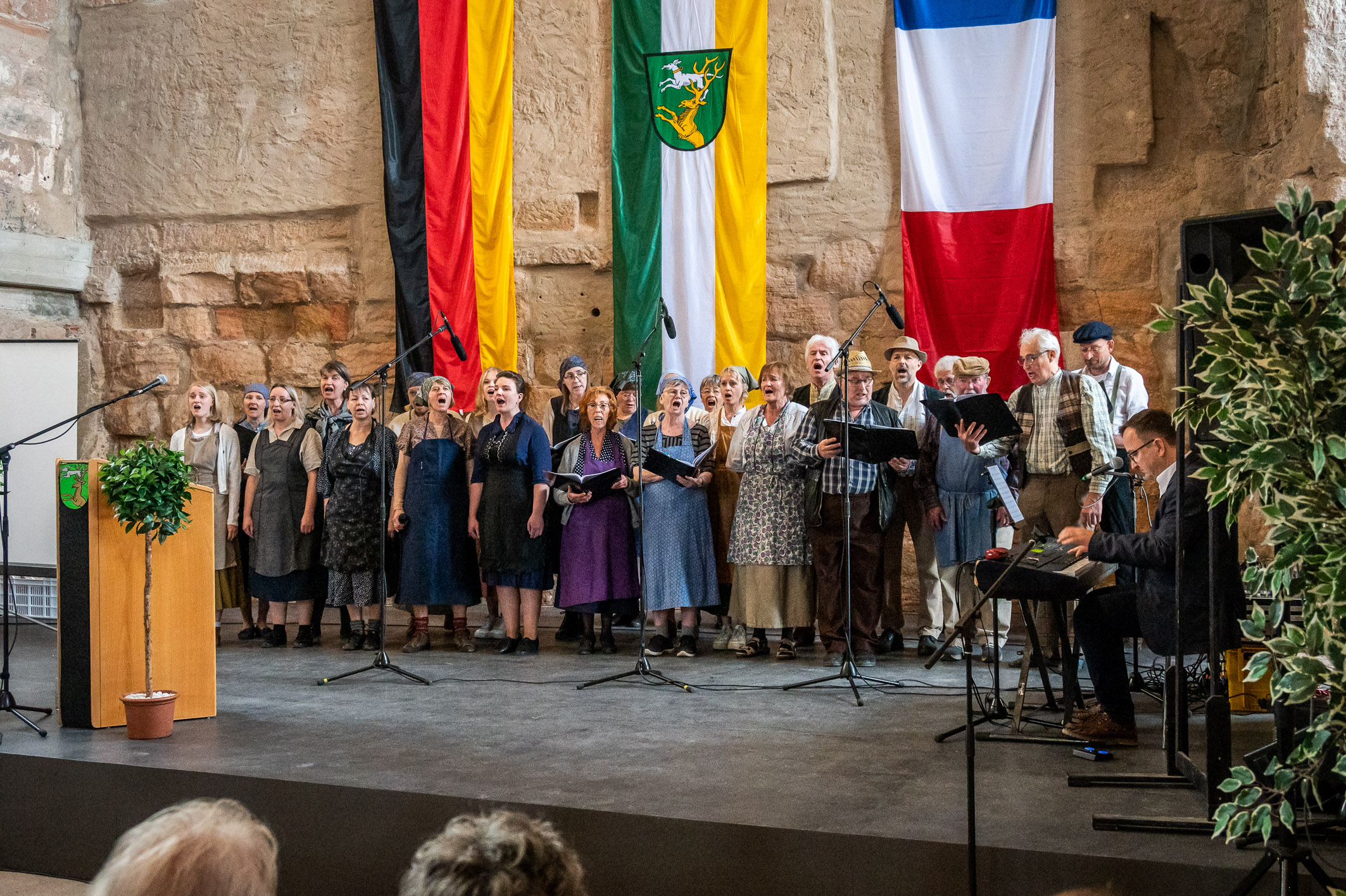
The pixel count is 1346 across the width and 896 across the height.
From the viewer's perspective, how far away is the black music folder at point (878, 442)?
507cm

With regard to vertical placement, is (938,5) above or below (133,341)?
above

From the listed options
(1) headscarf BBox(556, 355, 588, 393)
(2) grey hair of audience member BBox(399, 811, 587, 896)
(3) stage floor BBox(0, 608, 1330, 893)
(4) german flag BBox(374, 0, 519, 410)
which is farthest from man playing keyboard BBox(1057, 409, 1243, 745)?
(4) german flag BBox(374, 0, 519, 410)

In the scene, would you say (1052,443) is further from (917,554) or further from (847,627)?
(847,627)

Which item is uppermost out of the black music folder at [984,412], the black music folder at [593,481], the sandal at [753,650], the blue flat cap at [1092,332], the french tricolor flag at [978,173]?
the french tricolor flag at [978,173]

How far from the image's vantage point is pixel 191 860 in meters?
1.26

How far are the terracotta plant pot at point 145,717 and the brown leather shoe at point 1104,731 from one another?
3.28 m

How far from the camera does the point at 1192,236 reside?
3.03 m

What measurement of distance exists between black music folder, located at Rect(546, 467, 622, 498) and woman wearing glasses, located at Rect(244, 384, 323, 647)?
5.11ft

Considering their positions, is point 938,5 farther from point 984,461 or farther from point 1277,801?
point 1277,801

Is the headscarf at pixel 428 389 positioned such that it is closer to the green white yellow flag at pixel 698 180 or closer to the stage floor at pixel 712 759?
the stage floor at pixel 712 759

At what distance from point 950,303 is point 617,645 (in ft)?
9.92

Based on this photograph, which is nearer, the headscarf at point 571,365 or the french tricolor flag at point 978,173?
the headscarf at point 571,365

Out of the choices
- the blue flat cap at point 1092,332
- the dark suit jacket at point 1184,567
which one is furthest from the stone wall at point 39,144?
the dark suit jacket at point 1184,567

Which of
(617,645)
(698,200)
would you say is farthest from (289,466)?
(698,200)
